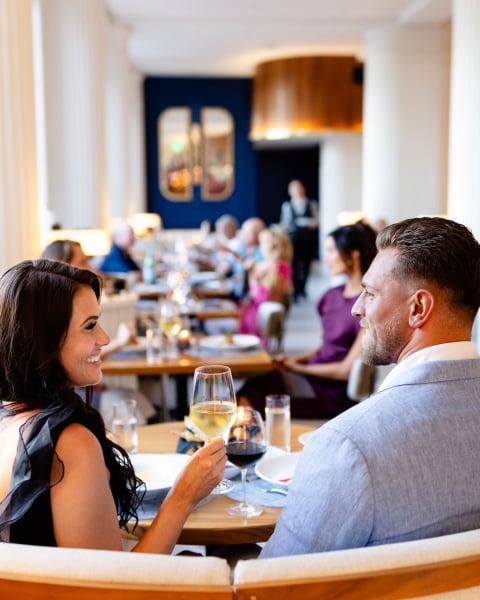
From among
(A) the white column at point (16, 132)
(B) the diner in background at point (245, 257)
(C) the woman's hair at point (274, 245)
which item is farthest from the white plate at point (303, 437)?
(B) the diner in background at point (245, 257)

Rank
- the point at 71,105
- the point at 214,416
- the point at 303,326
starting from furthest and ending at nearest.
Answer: the point at 303,326
the point at 71,105
the point at 214,416

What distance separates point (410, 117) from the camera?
11422 mm

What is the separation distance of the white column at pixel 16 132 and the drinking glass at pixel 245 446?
260cm

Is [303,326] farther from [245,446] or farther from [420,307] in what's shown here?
[420,307]

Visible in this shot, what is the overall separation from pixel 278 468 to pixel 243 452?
312mm

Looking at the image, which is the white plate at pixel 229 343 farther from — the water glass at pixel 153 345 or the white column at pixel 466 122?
the white column at pixel 466 122

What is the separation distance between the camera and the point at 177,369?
4.06 meters

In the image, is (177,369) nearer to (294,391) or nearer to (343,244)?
(294,391)

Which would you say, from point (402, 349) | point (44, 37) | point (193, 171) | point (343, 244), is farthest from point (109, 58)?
point (402, 349)

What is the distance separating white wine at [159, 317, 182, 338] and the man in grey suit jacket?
261 centimetres

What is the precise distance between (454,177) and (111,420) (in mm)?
4094

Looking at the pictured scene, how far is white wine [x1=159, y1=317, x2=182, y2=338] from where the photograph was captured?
13.9ft

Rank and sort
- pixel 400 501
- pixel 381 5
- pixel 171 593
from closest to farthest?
pixel 171 593 → pixel 400 501 → pixel 381 5

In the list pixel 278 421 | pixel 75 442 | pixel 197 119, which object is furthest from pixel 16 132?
pixel 197 119
